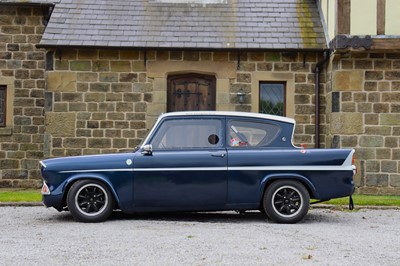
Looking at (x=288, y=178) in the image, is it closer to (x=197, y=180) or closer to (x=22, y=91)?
(x=197, y=180)

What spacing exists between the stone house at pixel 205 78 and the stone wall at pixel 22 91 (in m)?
0.08

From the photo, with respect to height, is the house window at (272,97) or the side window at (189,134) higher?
the house window at (272,97)

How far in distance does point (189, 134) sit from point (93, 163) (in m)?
1.47

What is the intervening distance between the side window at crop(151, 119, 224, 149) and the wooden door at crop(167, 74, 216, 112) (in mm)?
5568

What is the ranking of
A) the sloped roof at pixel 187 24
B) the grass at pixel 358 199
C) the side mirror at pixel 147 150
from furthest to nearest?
the sloped roof at pixel 187 24, the grass at pixel 358 199, the side mirror at pixel 147 150

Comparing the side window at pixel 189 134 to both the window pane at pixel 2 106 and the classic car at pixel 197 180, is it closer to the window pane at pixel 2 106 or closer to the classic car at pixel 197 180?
the classic car at pixel 197 180

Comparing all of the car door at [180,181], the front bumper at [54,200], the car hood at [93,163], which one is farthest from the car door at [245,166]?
the front bumper at [54,200]

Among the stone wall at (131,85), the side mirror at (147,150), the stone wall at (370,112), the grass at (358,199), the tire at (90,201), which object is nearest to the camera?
the tire at (90,201)

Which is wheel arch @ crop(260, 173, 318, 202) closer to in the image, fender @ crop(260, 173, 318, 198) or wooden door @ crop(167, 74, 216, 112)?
fender @ crop(260, 173, 318, 198)

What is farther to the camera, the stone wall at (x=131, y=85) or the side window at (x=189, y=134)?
the stone wall at (x=131, y=85)

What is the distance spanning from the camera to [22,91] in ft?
50.4

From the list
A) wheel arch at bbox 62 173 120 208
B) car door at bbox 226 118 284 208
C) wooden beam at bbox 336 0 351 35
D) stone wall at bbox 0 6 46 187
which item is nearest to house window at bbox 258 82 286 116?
wooden beam at bbox 336 0 351 35

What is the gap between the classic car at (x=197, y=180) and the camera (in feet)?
28.8

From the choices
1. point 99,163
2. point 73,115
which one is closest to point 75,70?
point 73,115
